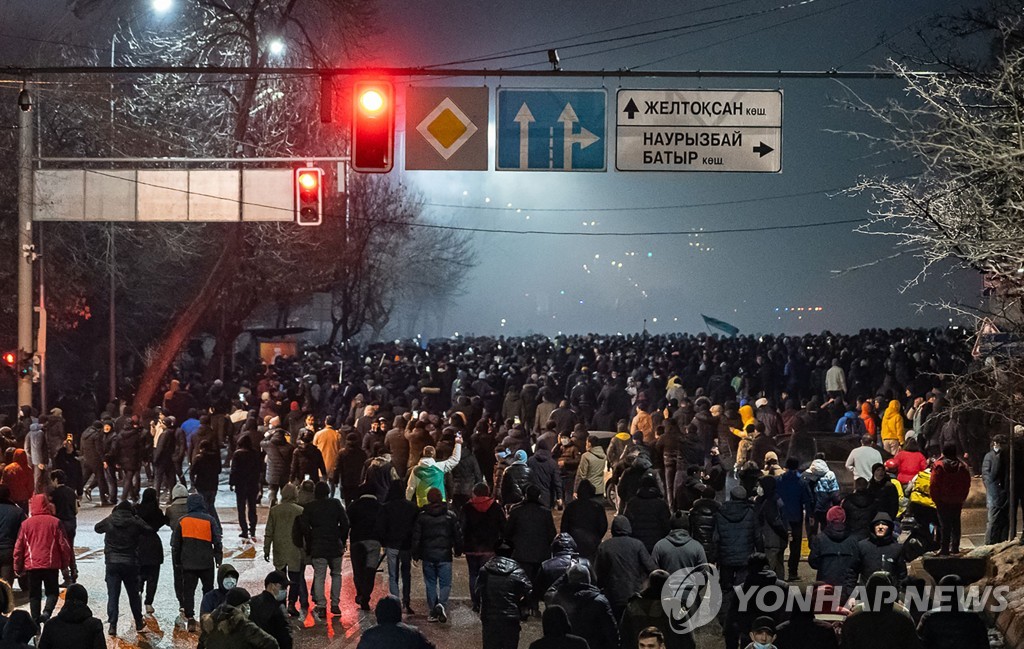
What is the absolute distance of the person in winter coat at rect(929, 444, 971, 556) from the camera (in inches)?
573

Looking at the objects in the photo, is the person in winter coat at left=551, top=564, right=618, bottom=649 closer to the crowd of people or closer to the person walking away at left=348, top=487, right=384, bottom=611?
the crowd of people

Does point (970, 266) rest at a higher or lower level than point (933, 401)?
higher

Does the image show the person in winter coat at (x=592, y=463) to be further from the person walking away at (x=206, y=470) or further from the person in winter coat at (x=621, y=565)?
the person in winter coat at (x=621, y=565)

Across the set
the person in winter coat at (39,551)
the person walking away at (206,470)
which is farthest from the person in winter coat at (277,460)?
the person in winter coat at (39,551)

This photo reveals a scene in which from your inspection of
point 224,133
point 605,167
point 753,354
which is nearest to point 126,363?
point 224,133

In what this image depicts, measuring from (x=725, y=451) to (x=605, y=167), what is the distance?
7381 millimetres

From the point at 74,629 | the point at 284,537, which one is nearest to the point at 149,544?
the point at 284,537

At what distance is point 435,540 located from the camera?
12641 mm

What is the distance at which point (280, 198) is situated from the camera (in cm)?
2475

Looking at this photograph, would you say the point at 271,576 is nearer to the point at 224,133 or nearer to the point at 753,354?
the point at 224,133

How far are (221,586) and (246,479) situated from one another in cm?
811

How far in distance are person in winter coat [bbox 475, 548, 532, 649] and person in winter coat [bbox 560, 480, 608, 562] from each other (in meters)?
2.68

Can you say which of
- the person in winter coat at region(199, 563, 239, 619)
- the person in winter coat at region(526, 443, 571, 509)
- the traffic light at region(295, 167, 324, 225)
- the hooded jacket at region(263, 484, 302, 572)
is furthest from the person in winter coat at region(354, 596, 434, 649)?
the traffic light at region(295, 167, 324, 225)

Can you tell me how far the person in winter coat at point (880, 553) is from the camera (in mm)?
11259
